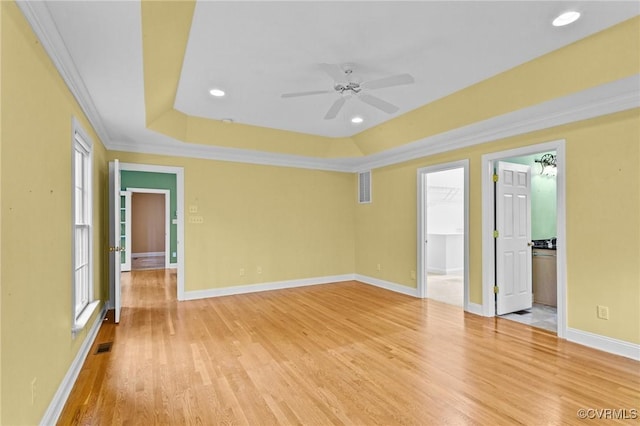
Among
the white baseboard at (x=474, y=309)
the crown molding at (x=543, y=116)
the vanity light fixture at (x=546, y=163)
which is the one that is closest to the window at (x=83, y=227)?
the crown molding at (x=543, y=116)

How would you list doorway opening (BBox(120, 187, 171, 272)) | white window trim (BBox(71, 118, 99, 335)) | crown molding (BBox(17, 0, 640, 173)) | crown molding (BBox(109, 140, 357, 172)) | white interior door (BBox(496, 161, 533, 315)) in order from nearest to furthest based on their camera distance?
crown molding (BBox(17, 0, 640, 173))
white window trim (BBox(71, 118, 99, 335))
white interior door (BBox(496, 161, 533, 315))
crown molding (BBox(109, 140, 357, 172))
doorway opening (BBox(120, 187, 171, 272))

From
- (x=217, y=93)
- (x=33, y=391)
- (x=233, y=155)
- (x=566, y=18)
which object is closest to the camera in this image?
(x=33, y=391)

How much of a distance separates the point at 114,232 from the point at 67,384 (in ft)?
8.00

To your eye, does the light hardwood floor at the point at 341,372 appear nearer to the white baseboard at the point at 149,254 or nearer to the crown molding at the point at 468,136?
the crown molding at the point at 468,136

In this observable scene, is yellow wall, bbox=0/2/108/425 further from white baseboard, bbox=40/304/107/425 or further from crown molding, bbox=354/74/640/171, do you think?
crown molding, bbox=354/74/640/171

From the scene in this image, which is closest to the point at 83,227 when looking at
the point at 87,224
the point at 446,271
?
the point at 87,224

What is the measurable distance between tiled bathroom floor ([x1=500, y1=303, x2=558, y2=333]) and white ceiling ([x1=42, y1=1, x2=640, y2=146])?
3056mm

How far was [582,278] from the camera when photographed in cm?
336

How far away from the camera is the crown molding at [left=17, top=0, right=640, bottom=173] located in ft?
7.09

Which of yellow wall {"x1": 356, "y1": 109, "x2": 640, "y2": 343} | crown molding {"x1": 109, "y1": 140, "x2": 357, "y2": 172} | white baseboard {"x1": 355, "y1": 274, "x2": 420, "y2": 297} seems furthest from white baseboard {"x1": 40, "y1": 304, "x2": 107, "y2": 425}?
yellow wall {"x1": 356, "y1": 109, "x2": 640, "y2": 343}

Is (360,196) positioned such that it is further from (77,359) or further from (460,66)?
(77,359)

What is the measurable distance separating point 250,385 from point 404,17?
3082 millimetres

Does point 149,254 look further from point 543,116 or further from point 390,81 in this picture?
point 543,116

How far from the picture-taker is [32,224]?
6.04ft
